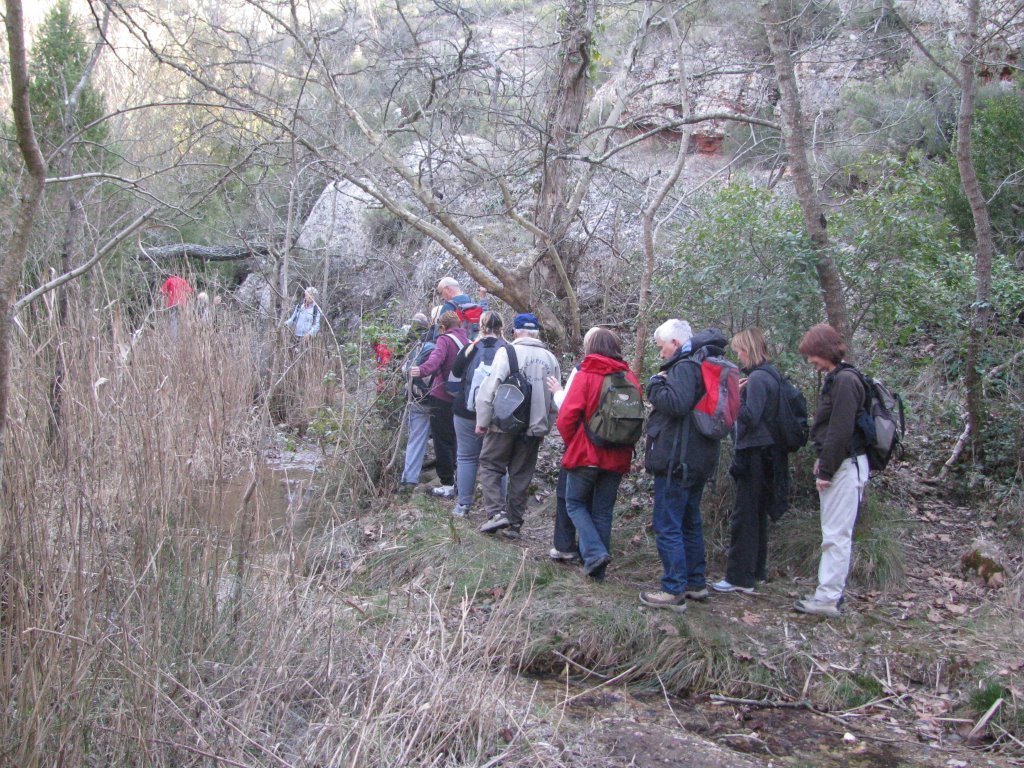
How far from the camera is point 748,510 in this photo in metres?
5.86

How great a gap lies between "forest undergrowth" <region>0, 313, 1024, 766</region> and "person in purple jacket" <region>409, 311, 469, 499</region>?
1.56m

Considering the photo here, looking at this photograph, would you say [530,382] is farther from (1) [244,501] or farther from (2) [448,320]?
(1) [244,501]

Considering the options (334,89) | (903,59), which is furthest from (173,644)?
(903,59)

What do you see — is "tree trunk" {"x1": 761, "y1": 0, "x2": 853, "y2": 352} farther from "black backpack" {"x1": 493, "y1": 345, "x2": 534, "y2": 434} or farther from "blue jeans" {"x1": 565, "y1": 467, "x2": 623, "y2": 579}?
"black backpack" {"x1": 493, "y1": 345, "x2": 534, "y2": 434}

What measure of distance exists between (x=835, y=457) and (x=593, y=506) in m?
1.62

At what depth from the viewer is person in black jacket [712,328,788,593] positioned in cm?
570

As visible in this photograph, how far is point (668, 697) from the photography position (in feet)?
16.3

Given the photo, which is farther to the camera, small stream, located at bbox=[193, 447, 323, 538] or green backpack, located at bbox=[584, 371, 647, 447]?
green backpack, located at bbox=[584, 371, 647, 447]

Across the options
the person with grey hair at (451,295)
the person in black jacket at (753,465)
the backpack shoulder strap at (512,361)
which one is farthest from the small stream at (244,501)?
the person with grey hair at (451,295)

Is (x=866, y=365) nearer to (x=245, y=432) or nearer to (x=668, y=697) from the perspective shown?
(x=668, y=697)

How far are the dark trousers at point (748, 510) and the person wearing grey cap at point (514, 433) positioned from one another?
5.06 ft

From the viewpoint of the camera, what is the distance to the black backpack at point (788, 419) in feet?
18.7

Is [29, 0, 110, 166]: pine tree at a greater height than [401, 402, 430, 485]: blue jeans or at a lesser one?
greater

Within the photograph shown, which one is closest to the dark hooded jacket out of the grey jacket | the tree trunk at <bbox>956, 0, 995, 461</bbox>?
the grey jacket
